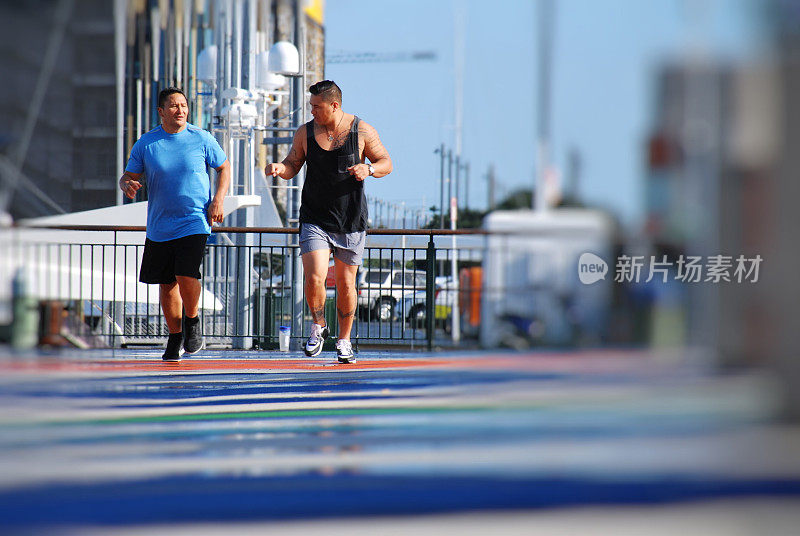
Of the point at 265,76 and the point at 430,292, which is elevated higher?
the point at 265,76

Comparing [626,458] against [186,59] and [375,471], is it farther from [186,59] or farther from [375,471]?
[186,59]

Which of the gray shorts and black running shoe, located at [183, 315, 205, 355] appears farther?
black running shoe, located at [183, 315, 205, 355]

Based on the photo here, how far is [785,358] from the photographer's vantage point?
2479mm

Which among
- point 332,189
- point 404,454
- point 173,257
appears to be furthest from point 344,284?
point 404,454

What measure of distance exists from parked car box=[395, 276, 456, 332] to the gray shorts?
2466mm

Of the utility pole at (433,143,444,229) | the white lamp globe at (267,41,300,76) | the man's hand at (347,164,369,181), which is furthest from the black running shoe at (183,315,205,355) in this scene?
the utility pole at (433,143,444,229)

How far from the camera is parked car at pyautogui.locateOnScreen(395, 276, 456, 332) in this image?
7.60 metres

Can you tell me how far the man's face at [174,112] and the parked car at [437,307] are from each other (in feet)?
9.96

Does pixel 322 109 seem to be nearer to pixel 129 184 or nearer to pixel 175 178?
pixel 175 178

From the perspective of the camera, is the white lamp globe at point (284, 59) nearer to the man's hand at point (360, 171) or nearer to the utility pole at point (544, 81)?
the man's hand at point (360, 171)

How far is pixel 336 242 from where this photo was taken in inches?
195

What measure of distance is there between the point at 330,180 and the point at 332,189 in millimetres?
50

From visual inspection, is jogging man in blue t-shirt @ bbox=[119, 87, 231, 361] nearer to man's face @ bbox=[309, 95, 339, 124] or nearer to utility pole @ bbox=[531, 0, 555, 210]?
man's face @ bbox=[309, 95, 339, 124]

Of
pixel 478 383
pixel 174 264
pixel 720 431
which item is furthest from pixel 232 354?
pixel 720 431
